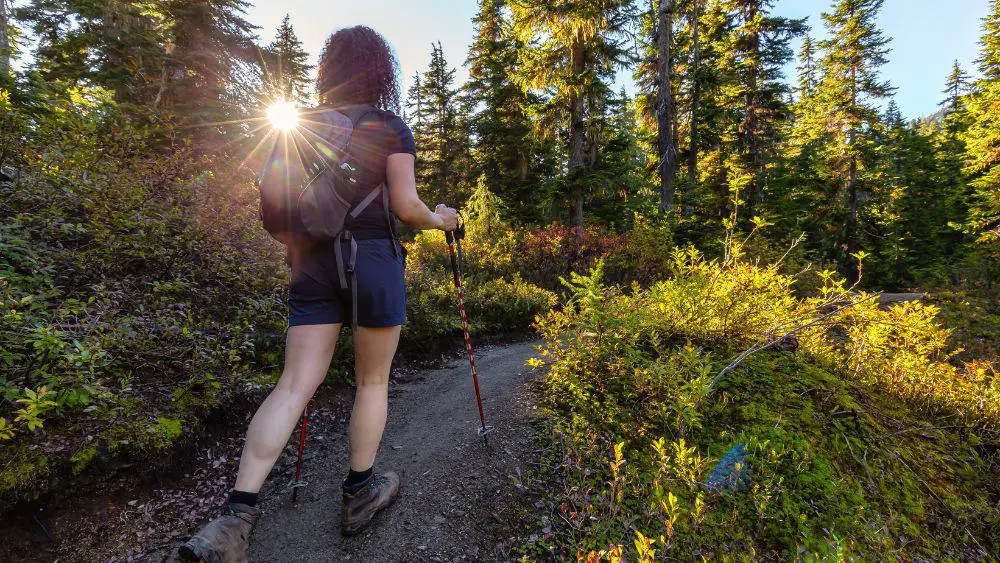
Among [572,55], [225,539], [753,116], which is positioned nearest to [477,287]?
[225,539]

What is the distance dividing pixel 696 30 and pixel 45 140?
23.5 meters

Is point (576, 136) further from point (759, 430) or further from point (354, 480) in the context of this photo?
point (354, 480)

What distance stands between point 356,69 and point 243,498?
7.50 feet

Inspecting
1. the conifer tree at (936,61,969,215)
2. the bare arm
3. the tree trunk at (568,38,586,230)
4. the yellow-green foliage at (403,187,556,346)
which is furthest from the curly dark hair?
the conifer tree at (936,61,969,215)

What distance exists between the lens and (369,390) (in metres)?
2.21

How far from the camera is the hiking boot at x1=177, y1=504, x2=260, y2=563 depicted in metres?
1.51

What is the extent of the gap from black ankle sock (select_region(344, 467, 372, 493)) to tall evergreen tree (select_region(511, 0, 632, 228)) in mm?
12947

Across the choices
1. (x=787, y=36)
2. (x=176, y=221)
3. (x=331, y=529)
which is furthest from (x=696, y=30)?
(x=331, y=529)

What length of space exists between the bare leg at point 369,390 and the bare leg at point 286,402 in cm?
18

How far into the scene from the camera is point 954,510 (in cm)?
270

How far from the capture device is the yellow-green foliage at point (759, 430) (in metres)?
2.16

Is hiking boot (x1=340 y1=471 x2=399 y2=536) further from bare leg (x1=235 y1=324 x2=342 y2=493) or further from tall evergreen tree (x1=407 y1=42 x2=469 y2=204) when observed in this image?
tall evergreen tree (x1=407 y1=42 x2=469 y2=204)

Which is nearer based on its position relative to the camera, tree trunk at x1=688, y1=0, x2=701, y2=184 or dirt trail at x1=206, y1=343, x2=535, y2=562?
dirt trail at x1=206, y1=343, x2=535, y2=562

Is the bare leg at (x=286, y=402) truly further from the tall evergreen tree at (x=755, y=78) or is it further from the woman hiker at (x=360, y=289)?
the tall evergreen tree at (x=755, y=78)
